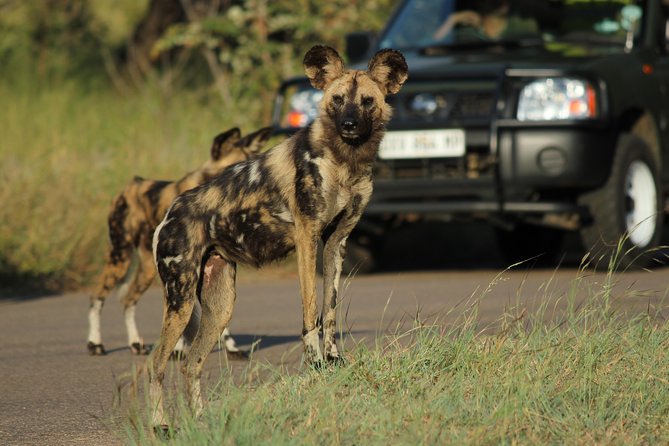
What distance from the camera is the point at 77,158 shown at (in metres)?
12.9

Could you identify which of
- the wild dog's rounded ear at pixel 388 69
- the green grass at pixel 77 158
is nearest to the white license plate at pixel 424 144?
the green grass at pixel 77 158

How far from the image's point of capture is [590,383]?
5102mm

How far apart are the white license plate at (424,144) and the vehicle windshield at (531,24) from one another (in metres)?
1.32

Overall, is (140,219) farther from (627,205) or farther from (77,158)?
(77,158)

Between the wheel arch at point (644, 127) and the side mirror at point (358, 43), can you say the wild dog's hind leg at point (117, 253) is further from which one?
the wheel arch at point (644, 127)

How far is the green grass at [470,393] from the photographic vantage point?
447cm

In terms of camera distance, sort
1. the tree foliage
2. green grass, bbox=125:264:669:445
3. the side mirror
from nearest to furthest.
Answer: green grass, bbox=125:264:669:445 < the side mirror < the tree foliage

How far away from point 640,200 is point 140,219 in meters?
4.23

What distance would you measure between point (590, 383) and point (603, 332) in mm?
556

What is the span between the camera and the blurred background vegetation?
11.0 m

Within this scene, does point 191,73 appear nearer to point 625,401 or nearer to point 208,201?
point 208,201

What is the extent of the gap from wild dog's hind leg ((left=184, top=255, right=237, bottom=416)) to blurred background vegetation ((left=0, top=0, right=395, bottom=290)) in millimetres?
5140

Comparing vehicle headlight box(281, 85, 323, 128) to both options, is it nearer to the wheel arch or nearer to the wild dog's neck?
the wheel arch

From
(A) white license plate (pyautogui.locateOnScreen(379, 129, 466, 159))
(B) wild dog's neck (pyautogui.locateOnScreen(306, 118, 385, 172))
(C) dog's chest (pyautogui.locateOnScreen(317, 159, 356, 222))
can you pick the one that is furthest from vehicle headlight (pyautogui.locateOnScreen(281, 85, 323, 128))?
(C) dog's chest (pyautogui.locateOnScreen(317, 159, 356, 222))
